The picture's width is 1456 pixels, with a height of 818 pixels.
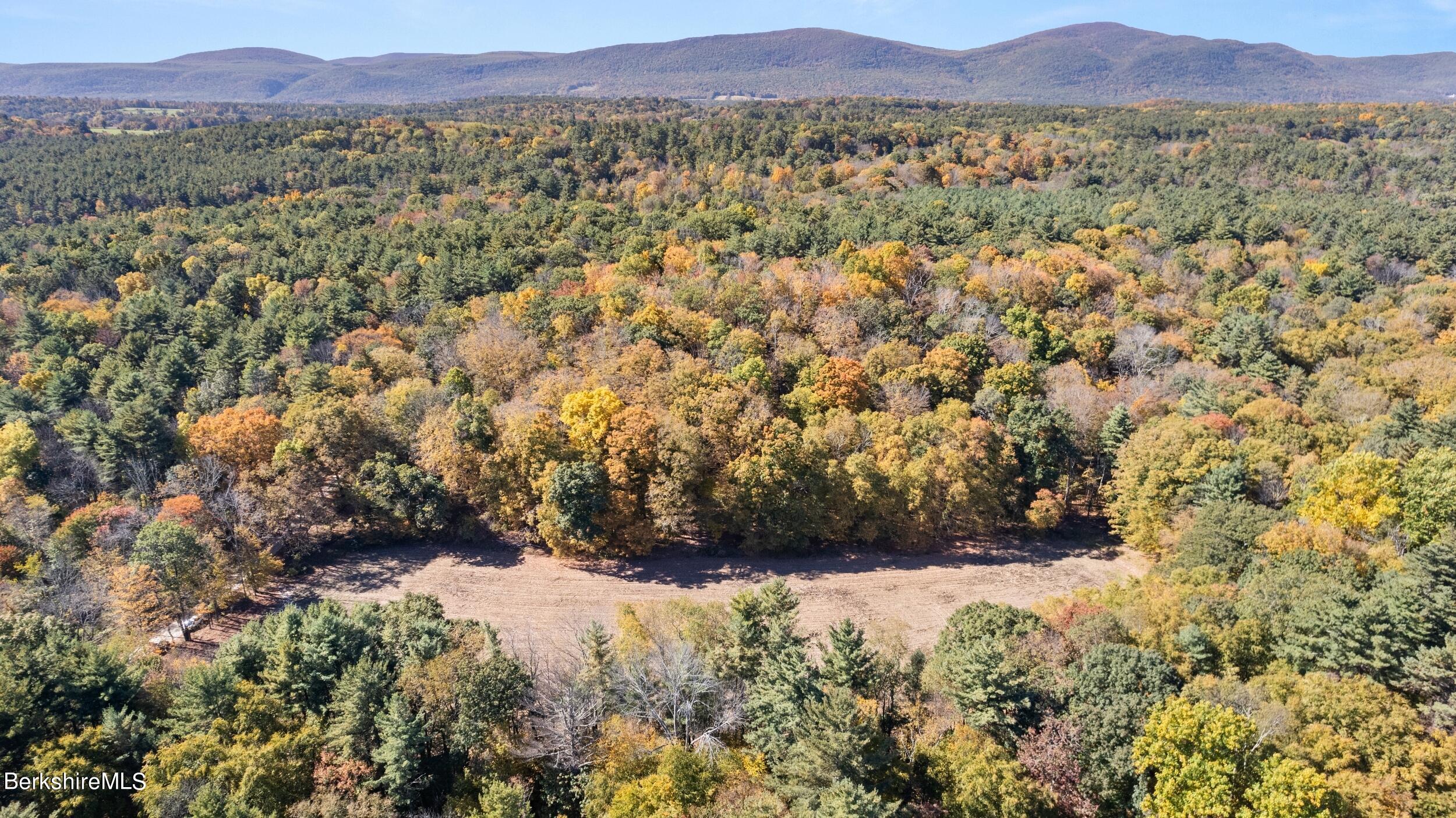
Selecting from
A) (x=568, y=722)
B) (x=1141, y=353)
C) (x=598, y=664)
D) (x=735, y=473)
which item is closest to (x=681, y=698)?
(x=598, y=664)

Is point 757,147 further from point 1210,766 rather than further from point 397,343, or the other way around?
point 1210,766

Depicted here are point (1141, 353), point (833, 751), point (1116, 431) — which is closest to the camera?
point (833, 751)

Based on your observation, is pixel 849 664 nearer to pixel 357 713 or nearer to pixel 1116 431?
pixel 357 713

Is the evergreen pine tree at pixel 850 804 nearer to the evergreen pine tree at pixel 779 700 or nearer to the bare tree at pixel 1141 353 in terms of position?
the evergreen pine tree at pixel 779 700

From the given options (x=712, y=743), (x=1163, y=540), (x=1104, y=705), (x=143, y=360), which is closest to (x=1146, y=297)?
(x=1163, y=540)
